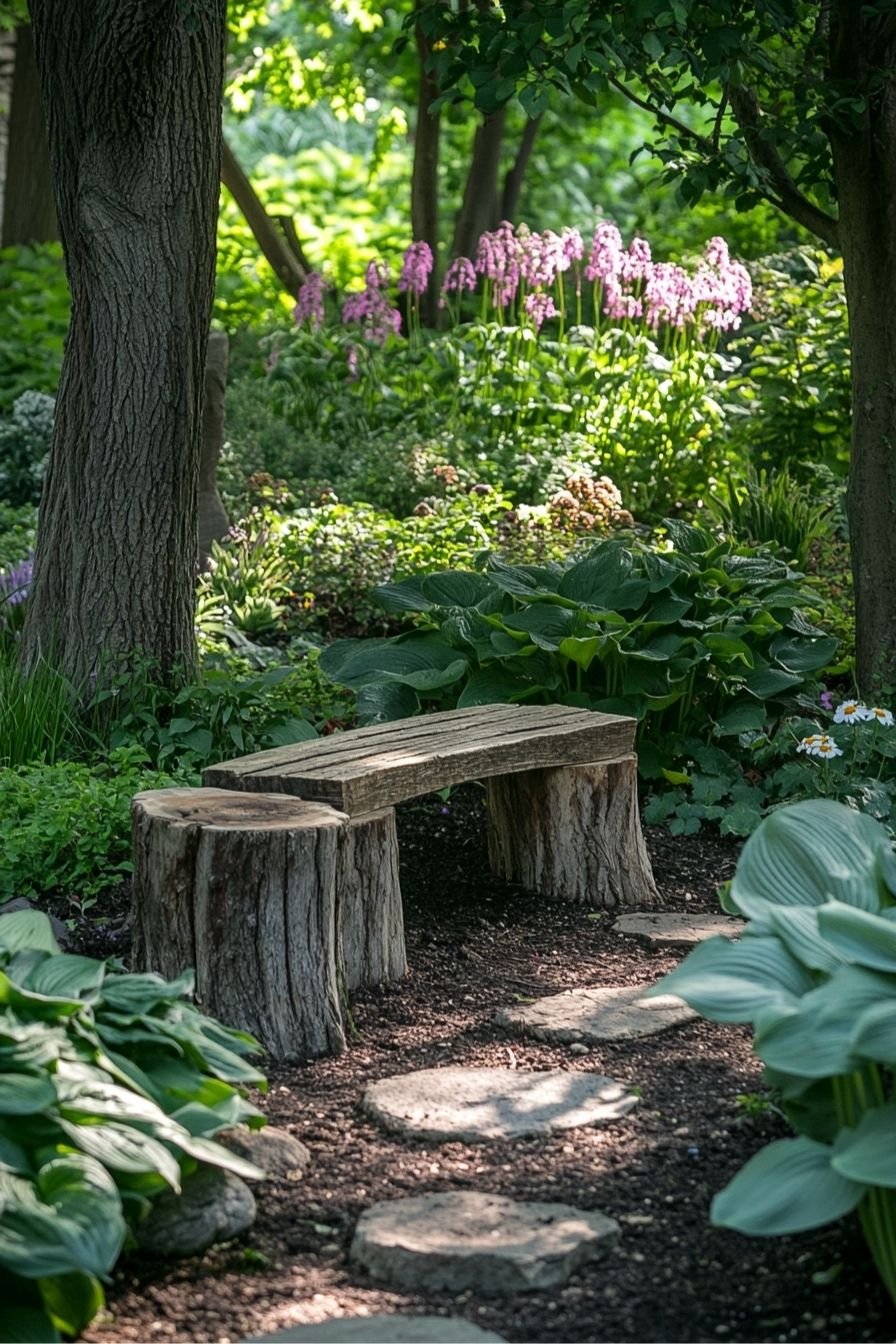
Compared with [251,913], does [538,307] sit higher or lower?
higher

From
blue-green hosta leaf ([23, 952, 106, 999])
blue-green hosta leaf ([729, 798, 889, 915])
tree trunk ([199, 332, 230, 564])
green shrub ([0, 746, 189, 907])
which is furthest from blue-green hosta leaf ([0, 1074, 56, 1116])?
tree trunk ([199, 332, 230, 564])

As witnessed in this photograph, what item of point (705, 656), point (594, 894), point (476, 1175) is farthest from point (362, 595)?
point (476, 1175)

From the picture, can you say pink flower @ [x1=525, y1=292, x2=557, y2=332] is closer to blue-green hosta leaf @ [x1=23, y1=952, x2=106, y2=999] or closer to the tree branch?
the tree branch

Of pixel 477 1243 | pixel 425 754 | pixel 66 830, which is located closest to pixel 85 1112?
pixel 477 1243

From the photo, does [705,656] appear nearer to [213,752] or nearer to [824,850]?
[213,752]

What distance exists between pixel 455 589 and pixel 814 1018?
3.66m

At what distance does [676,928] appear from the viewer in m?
4.60

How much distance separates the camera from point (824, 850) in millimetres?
3018

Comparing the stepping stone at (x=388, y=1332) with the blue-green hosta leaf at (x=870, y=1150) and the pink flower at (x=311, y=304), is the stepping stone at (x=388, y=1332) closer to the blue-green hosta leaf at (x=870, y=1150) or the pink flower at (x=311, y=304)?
the blue-green hosta leaf at (x=870, y=1150)

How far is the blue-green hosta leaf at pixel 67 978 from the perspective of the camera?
280 cm

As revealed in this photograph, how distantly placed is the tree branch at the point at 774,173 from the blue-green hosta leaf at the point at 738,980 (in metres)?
4.14

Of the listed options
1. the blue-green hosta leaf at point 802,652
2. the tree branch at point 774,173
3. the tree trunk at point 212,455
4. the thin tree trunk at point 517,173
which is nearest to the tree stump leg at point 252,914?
the blue-green hosta leaf at point 802,652

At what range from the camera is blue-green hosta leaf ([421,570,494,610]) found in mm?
5973

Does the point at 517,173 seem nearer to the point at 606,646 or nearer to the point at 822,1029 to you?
the point at 606,646
